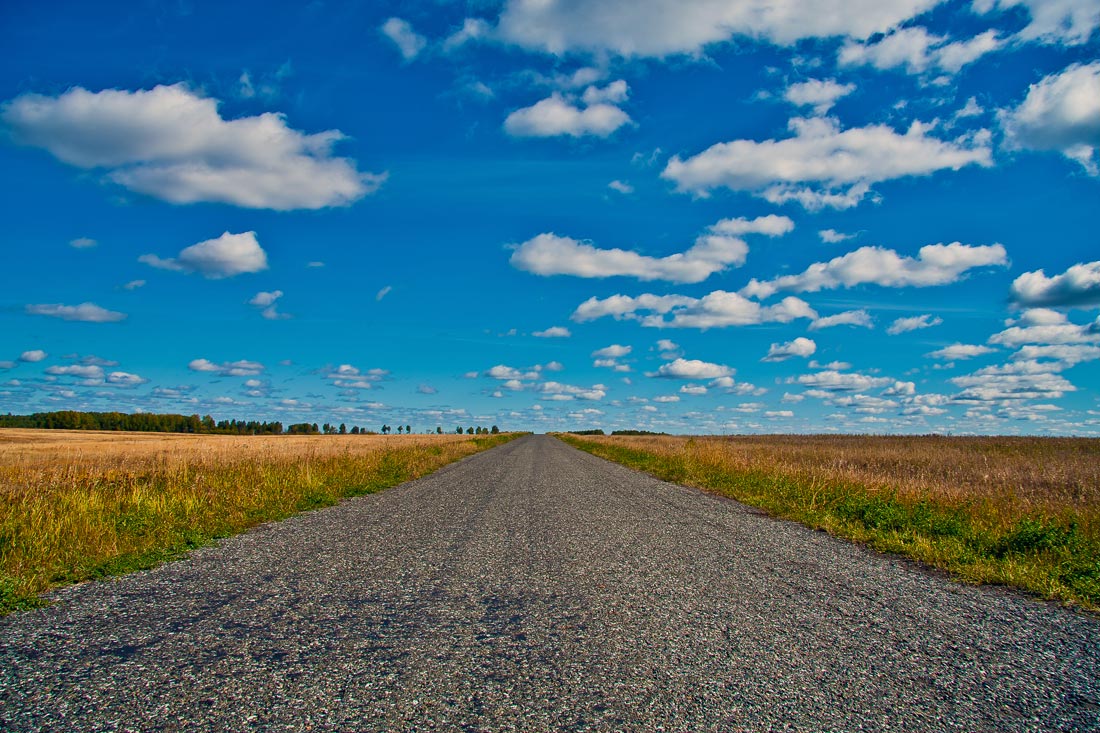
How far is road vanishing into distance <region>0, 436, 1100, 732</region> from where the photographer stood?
3.53m

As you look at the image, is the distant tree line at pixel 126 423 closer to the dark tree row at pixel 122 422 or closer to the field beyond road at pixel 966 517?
the dark tree row at pixel 122 422

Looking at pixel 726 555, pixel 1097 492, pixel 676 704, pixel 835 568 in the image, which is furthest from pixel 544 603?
pixel 1097 492

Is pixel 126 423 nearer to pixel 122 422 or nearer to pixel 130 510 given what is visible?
pixel 122 422

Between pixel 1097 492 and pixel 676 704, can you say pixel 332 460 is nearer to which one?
pixel 676 704

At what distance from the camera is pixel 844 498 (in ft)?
42.5

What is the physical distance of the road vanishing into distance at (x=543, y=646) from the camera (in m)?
3.53

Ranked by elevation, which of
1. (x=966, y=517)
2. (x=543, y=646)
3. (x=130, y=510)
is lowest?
(x=543, y=646)

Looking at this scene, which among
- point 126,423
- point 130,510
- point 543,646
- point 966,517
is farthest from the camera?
point 126,423

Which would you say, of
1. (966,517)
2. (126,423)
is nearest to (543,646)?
(966,517)

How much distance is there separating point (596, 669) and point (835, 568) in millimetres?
4613

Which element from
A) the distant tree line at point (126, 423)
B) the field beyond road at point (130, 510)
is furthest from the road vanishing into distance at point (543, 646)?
the distant tree line at point (126, 423)

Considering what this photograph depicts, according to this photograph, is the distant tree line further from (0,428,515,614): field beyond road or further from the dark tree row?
(0,428,515,614): field beyond road

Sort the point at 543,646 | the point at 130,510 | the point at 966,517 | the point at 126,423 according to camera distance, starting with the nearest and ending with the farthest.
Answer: the point at 543,646, the point at 130,510, the point at 966,517, the point at 126,423

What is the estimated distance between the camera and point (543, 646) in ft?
15.1
